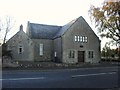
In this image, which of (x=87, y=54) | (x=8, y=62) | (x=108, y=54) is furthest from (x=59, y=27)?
(x=8, y=62)

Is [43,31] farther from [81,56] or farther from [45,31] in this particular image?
[81,56]

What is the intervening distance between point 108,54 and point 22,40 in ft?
98.8

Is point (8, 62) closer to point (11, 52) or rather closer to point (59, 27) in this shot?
point (11, 52)

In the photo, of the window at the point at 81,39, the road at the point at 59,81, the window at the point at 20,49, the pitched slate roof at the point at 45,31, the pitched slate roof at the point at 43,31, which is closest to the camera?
the road at the point at 59,81

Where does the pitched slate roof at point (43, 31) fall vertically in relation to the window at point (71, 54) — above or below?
above

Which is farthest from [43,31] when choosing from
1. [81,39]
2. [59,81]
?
[59,81]

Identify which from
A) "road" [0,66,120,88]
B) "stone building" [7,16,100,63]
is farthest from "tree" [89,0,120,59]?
"road" [0,66,120,88]

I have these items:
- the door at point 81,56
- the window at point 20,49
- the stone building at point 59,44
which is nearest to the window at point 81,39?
the stone building at point 59,44

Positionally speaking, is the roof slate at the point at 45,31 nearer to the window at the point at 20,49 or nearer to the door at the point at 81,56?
the window at the point at 20,49

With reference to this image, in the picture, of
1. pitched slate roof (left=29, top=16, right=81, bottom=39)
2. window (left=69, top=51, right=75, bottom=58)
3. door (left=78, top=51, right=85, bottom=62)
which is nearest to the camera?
window (left=69, top=51, right=75, bottom=58)

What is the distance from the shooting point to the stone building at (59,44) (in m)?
46.1

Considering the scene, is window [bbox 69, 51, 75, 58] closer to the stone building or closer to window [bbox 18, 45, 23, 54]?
the stone building

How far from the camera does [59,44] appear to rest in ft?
153

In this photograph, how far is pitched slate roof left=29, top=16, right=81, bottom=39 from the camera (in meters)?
48.3
